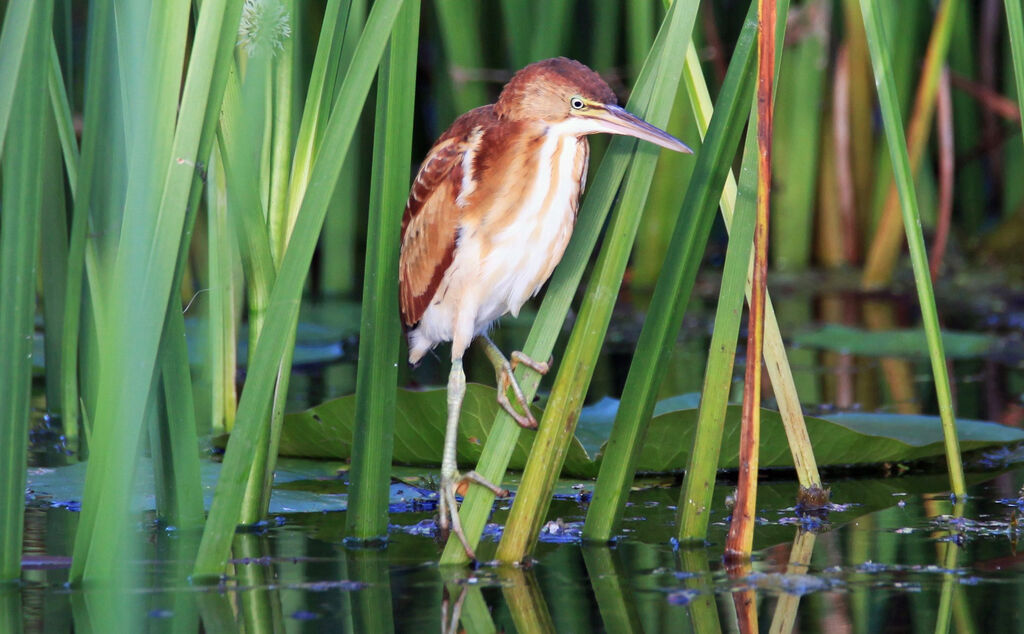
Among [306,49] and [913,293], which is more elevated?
[306,49]

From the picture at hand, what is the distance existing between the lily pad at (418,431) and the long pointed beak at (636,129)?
69 cm

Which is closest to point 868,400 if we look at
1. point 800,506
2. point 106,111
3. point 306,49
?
point 800,506

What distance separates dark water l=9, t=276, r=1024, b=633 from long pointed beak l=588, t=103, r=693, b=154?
744mm

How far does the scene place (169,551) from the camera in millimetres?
2270

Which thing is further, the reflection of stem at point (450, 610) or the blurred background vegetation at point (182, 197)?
the reflection of stem at point (450, 610)

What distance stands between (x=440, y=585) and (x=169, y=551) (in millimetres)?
563

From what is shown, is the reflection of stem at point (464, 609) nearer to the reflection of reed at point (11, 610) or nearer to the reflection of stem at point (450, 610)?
the reflection of stem at point (450, 610)

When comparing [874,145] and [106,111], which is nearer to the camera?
[106,111]

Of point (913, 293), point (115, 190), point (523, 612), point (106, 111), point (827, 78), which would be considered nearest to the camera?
point (115, 190)

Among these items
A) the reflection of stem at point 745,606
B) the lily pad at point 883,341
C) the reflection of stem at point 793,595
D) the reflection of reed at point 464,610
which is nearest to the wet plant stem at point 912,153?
the lily pad at point 883,341

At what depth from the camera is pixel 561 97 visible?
2361 mm

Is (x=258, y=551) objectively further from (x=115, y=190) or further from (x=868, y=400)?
(x=868, y=400)

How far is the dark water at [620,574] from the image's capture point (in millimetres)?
1882

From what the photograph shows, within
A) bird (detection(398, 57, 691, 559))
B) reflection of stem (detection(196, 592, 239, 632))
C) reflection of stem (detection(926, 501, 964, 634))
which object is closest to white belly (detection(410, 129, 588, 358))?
bird (detection(398, 57, 691, 559))
